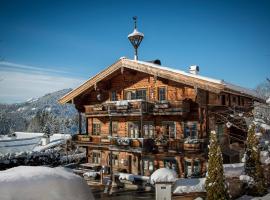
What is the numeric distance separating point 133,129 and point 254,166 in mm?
11464

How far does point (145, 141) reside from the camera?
2155 centimetres

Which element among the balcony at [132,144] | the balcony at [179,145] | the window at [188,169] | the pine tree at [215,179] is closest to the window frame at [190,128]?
the balcony at [179,145]

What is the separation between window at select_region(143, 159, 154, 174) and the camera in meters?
24.1

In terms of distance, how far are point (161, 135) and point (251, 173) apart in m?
8.38

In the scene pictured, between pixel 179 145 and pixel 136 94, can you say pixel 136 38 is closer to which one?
pixel 136 94

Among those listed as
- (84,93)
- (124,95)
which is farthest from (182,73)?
(84,93)

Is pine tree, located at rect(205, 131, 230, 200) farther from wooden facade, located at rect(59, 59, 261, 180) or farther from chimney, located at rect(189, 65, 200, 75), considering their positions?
chimney, located at rect(189, 65, 200, 75)

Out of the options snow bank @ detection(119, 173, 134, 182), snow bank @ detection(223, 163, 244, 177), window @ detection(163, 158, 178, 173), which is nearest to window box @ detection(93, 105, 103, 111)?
snow bank @ detection(119, 173, 134, 182)

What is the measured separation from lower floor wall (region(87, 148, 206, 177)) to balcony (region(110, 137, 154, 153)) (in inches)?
57.6

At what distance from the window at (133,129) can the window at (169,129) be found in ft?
9.28

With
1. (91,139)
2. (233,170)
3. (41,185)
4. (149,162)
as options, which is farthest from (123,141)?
(41,185)

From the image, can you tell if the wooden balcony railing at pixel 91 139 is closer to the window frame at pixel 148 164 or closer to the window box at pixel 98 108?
the window box at pixel 98 108

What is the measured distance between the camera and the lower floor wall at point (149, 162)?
838 inches

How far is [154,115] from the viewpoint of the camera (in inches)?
943
